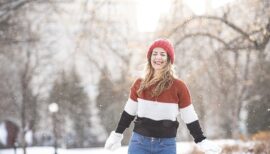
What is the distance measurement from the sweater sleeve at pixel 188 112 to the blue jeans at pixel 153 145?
0.26 metres

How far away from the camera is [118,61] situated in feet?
126

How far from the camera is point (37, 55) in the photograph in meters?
38.9

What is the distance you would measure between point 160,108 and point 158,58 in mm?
441

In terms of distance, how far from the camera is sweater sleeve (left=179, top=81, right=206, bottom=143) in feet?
15.6

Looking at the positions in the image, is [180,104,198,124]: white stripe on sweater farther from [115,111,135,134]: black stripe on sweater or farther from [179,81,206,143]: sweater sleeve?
[115,111,135,134]: black stripe on sweater

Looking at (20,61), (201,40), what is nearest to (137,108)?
(201,40)

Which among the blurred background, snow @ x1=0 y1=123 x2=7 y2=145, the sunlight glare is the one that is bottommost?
snow @ x1=0 y1=123 x2=7 y2=145

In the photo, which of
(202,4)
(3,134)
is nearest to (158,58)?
(202,4)

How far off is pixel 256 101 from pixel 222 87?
2592mm

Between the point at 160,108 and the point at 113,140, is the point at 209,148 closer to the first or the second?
the point at 160,108

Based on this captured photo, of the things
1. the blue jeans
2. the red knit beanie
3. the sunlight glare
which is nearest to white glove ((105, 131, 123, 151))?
the blue jeans

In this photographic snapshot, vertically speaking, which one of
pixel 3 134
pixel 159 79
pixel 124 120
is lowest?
pixel 3 134

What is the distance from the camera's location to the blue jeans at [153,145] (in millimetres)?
4648

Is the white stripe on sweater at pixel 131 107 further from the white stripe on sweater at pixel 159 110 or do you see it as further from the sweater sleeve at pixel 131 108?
the white stripe on sweater at pixel 159 110
